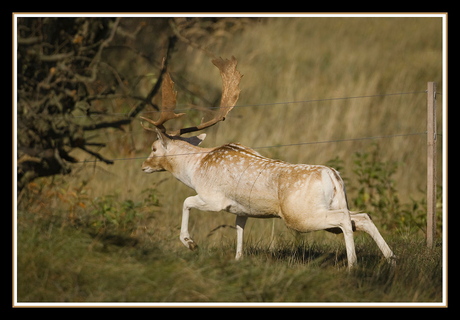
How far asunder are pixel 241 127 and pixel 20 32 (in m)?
6.52

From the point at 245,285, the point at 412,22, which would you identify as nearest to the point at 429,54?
the point at 412,22

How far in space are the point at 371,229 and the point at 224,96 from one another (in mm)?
2562

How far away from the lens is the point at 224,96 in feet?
21.8

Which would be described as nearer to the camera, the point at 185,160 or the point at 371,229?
the point at 371,229

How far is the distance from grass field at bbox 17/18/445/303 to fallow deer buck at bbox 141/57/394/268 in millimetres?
554

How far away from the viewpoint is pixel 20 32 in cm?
838

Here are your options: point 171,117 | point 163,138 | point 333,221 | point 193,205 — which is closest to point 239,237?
point 193,205

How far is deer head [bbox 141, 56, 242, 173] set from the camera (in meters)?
→ 6.48

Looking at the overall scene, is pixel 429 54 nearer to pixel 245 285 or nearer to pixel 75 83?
pixel 75 83

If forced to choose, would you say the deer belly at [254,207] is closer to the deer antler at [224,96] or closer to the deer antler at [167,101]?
the deer antler at [224,96]

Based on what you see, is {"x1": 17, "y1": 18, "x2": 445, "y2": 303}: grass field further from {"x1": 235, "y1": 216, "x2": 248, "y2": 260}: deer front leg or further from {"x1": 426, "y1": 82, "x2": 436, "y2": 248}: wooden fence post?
{"x1": 426, "y1": 82, "x2": 436, "y2": 248}: wooden fence post

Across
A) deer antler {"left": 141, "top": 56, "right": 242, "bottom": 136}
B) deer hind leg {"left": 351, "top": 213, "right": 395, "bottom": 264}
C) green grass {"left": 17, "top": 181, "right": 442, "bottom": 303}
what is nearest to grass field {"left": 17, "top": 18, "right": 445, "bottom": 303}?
green grass {"left": 17, "top": 181, "right": 442, "bottom": 303}

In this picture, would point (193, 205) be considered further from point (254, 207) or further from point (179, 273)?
point (179, 273)

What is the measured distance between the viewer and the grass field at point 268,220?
205 inches
